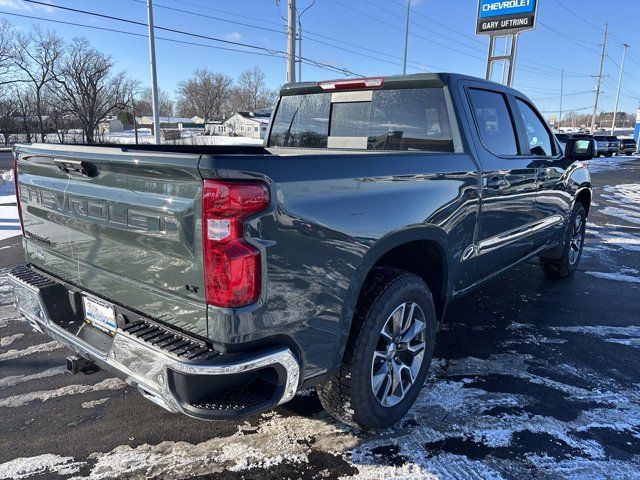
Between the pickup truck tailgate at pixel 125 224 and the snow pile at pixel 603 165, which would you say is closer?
the pickup truck tailgate at pixel 125 224

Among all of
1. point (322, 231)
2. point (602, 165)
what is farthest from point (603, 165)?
point (322, 231)

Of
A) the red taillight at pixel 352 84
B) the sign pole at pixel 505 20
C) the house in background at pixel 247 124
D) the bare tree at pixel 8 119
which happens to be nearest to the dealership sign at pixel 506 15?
the sign pole at pixel 505 20

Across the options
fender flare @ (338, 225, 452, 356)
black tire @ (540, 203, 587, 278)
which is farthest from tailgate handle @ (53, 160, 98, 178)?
black tire @ (540, 203, 587, 278)

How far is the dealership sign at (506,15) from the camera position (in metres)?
21.2

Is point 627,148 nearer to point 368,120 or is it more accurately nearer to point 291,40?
point 291,40

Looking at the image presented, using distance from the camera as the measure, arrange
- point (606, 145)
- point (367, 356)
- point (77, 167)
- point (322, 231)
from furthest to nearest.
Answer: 1. point (606, 145)
2. point (367, 356)
3. point (77, 167)
4. point (322, 231)

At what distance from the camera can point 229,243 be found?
1822 mm

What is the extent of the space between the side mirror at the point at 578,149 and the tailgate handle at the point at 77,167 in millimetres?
4408

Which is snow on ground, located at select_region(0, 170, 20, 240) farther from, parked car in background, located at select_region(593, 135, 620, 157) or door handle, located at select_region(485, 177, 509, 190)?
parked car in background, located at select_region(593, 135, 620, 157)

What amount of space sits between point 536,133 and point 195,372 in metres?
3.97

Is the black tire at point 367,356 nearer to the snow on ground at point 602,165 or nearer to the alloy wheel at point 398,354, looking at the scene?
the alloy wheel at point 398,354

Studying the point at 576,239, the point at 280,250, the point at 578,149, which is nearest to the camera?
the point at 280,250

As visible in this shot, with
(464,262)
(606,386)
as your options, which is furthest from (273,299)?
(606,386)

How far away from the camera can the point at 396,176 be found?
256 centimetres
